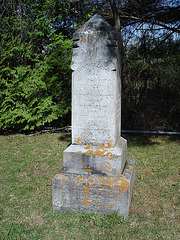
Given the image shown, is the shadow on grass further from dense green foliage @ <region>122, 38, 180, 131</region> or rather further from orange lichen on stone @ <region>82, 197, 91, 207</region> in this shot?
orange lichen on stone @ <region>82, 197, 91, 207</region>

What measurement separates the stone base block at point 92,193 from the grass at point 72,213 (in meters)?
0.09

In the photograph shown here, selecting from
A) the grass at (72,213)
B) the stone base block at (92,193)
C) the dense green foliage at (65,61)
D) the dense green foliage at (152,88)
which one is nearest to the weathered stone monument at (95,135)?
the stone base block at (92,193)

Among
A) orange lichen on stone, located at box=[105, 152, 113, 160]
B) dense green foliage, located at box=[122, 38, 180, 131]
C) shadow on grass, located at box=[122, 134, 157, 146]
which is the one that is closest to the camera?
orange lichen on stone, located at box=[105, 152, 113, 160]

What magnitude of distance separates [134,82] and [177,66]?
142 cm

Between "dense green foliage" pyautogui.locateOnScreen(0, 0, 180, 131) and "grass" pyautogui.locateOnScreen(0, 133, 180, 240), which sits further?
"dense green foliage" pyautogui.locateOnScreen(0, 0, 180, 131)

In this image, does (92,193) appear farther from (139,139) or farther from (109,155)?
(139,139)

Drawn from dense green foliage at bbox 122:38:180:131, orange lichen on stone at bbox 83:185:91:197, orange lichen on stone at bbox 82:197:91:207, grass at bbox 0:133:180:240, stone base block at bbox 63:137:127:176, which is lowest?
grass at bbox 0:133:180:240

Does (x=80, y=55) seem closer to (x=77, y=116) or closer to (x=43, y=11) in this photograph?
(x=77, y=116)

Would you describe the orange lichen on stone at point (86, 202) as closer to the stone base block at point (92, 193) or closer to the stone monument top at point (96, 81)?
the stone base block at point (92, 193)

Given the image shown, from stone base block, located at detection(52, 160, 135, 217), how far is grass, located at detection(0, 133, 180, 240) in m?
0.09

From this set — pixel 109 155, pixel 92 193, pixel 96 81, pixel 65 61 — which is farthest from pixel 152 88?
pixel 92 193

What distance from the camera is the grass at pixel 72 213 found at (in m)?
2.50

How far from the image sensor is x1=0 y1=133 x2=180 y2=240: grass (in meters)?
2.50

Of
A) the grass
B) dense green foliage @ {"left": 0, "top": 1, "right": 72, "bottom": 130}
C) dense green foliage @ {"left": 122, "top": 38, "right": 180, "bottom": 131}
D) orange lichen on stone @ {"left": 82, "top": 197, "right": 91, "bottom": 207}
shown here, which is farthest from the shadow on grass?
orange lichen on stone @ {"left": 82, "top": 197, "right": 91, "bottom": 207}
